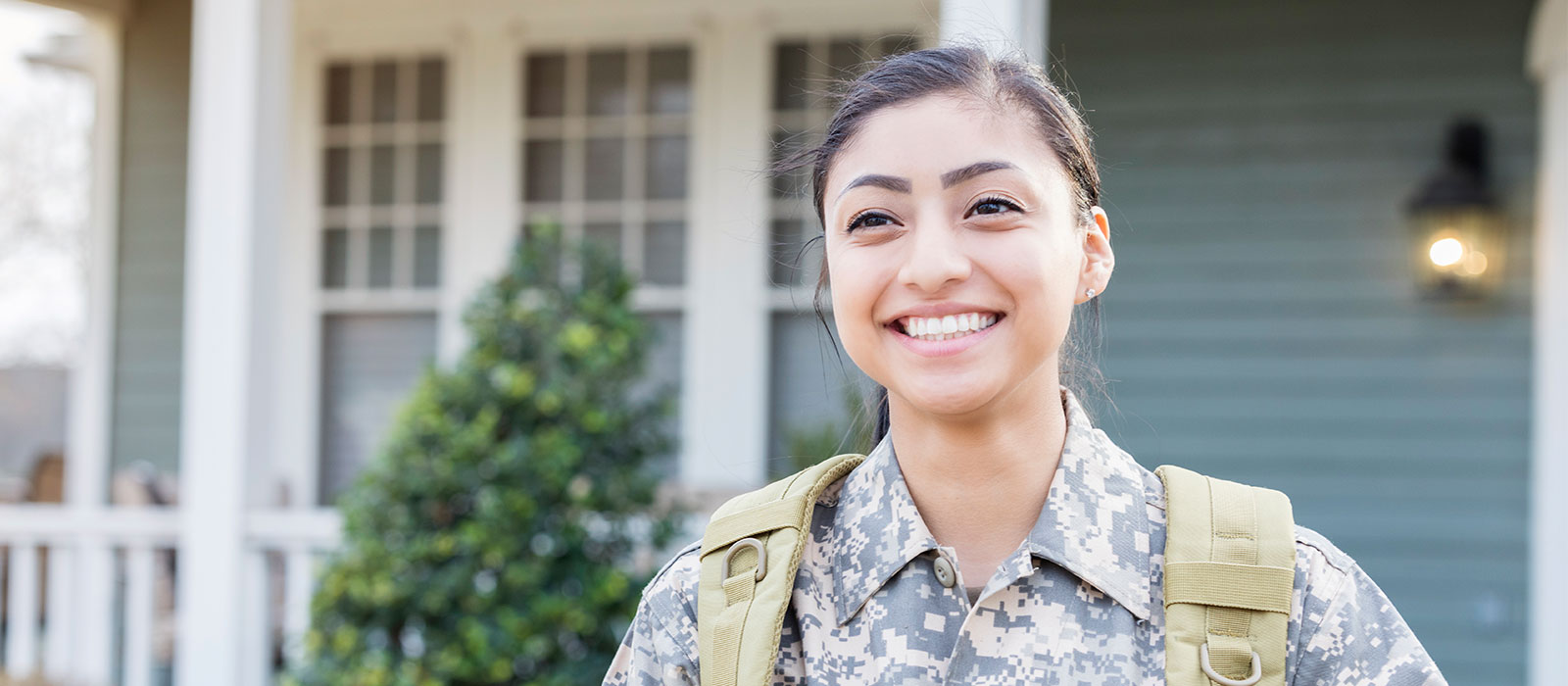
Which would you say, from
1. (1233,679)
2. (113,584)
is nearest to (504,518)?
(113,584)

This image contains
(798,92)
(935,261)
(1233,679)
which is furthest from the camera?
(798,92)

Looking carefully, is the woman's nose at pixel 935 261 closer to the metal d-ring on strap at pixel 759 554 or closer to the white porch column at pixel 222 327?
the metal d-ring on strap at pixel 759 554

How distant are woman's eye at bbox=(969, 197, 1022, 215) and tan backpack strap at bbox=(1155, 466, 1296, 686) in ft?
0.93

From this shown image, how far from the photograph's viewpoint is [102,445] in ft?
20.3

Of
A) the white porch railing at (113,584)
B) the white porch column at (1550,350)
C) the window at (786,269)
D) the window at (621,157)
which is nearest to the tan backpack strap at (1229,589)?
the white porch railing at (113,584)

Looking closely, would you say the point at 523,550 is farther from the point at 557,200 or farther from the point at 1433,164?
the point at 1433,164

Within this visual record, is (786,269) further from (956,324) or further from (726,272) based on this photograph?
(956,324)

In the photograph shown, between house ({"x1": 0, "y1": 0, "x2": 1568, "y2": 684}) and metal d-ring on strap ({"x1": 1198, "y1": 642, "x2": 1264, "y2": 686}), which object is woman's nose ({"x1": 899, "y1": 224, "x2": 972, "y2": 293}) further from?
house ({"x1": 0, "y1": 0, "x2": 1568, "y2": 684})

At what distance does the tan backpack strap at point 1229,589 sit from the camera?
981 millimetres

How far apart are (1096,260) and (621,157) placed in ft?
15.1

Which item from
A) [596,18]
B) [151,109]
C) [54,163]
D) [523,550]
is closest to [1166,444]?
[523,550]

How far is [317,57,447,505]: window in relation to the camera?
19.3 feet

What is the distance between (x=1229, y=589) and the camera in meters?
1.00

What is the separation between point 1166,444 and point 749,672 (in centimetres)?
408
